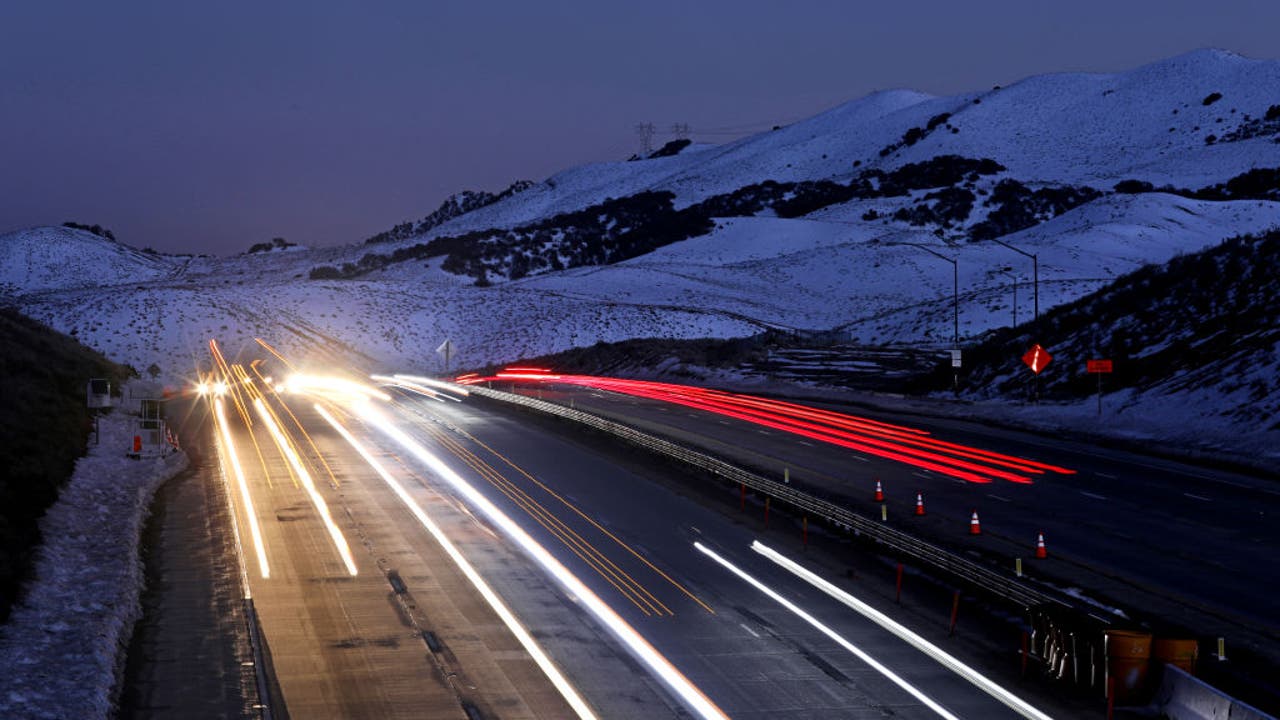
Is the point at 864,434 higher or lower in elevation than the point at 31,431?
lower

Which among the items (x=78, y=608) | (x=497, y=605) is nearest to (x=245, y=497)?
(x=78, y=608)

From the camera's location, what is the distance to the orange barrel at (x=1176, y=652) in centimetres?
1456

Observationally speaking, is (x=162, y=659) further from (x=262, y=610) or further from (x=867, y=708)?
(x=867, y=708)

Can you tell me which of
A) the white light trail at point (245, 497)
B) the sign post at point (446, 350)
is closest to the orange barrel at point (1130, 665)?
the white light trail at point (245, 497)

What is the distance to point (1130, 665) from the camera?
48.1 ft

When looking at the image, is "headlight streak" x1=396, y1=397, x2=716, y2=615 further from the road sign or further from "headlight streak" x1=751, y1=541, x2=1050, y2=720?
the road sign

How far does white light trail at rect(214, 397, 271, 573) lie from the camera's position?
888 inches

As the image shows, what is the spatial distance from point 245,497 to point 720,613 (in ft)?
52.4

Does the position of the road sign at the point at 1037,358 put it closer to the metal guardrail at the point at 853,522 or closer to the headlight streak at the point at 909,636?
the metal guardrail at the point at 853,522

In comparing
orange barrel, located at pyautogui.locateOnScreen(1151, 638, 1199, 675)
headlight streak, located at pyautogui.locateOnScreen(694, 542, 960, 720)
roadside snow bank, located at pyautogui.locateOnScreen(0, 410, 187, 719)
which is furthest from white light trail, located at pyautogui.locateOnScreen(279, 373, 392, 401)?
orange barrel, located at pyautogui.locateOnScreen(1151, 638, 1199, 675)

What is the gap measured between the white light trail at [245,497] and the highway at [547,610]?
85mm

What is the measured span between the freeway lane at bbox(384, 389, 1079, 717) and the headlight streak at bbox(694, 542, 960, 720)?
116mm

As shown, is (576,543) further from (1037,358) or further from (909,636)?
(1037,358)

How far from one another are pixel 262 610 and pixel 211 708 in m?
4.79
